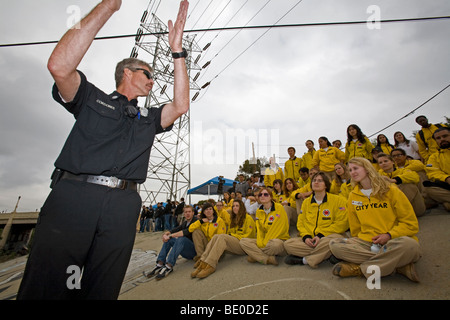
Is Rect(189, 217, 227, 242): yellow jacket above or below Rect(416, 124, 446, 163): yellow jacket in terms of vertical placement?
below

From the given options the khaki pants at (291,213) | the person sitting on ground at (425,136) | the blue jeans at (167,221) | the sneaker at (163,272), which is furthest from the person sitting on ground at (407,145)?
the blue jeans at (167,221)

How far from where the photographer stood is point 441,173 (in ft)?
12.1

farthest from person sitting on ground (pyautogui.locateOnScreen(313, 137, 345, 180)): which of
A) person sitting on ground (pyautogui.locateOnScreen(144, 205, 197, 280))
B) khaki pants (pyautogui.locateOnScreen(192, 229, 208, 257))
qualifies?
person sitting on ground (pyautogui.locateOnScreen(144, 205, 197, 280))

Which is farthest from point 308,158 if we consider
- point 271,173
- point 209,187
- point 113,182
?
point 209,187

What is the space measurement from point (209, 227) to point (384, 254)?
3.27 metres

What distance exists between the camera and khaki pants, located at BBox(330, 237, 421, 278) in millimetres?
2121

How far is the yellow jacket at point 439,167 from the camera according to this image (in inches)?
145

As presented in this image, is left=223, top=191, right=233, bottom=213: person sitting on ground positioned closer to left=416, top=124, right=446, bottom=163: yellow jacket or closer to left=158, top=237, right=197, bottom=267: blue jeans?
left=158, top=237, right=197, bottom=267: blue jeans

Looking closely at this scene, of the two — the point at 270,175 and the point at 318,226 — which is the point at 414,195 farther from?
the point at 270,175

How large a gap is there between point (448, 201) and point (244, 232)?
3.79 m

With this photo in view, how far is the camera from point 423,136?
17.3ft

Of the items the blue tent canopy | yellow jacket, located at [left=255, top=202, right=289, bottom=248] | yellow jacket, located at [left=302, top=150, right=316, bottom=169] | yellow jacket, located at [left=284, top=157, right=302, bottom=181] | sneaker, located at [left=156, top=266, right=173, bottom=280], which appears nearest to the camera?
yellow jacket, located at [left=255, top=202, right=289, bottom=248]
